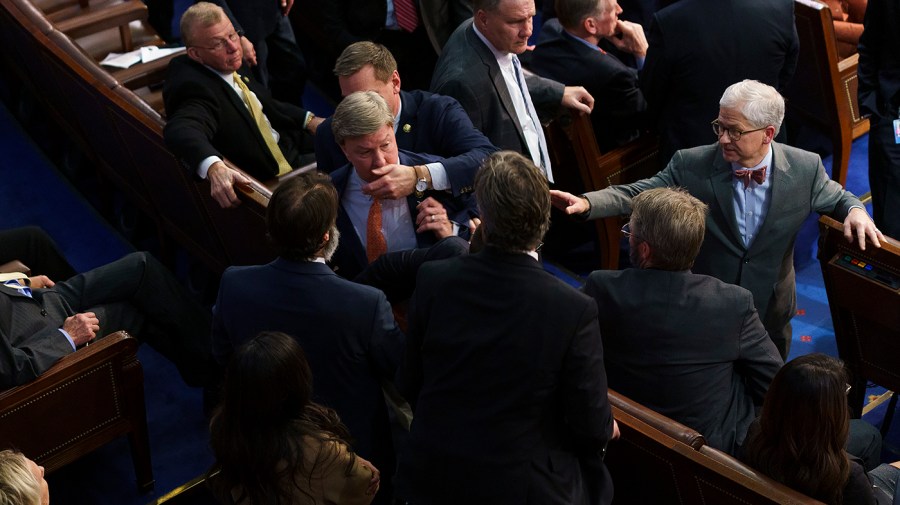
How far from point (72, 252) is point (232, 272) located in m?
2.41

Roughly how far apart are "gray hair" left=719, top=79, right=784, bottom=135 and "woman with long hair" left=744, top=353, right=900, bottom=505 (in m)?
1.10

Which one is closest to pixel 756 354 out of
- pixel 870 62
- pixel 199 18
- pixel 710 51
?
Answer: pixel 710 51

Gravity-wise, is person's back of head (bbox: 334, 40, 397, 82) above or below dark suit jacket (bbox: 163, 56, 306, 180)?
above

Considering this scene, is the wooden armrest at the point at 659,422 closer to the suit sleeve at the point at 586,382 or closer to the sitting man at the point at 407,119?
the suit sleeve at the point at 586,382

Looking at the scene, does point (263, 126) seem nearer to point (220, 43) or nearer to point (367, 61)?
point (220, 43)

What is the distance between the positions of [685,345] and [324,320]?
0.96 metres

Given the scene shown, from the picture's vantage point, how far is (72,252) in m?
4.98

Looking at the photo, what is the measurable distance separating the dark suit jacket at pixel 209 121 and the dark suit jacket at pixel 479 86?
80 centimetres

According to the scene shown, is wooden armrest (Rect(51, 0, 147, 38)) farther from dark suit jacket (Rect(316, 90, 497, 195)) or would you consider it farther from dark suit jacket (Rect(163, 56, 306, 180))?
dark suit jacket (Rect(316, 90, 497, 195))

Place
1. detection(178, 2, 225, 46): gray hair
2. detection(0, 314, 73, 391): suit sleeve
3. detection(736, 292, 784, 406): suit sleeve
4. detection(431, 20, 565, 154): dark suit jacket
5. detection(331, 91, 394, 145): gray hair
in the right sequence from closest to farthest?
detection(736, 292, 784, 406): suit sleeve, detection(331, 91, 394, 145): gray hair, detection(0, 314, 73, 391): suit sleeve, detection(431, 20, 565, 154): dark suit jacket, detection(178, 2, 225, 46): gray hair

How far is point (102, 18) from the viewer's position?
516 centimetres

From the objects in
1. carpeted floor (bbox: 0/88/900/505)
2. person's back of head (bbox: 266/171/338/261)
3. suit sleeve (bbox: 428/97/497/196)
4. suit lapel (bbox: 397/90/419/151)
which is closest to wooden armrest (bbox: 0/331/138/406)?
carpeted floor (bbox: 0/88/900/505)

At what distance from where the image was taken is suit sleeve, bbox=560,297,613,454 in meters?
2.28

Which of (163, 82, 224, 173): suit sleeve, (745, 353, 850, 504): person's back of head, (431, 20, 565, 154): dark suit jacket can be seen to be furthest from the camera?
(431, 20, 565, 154): dark suit jacket
